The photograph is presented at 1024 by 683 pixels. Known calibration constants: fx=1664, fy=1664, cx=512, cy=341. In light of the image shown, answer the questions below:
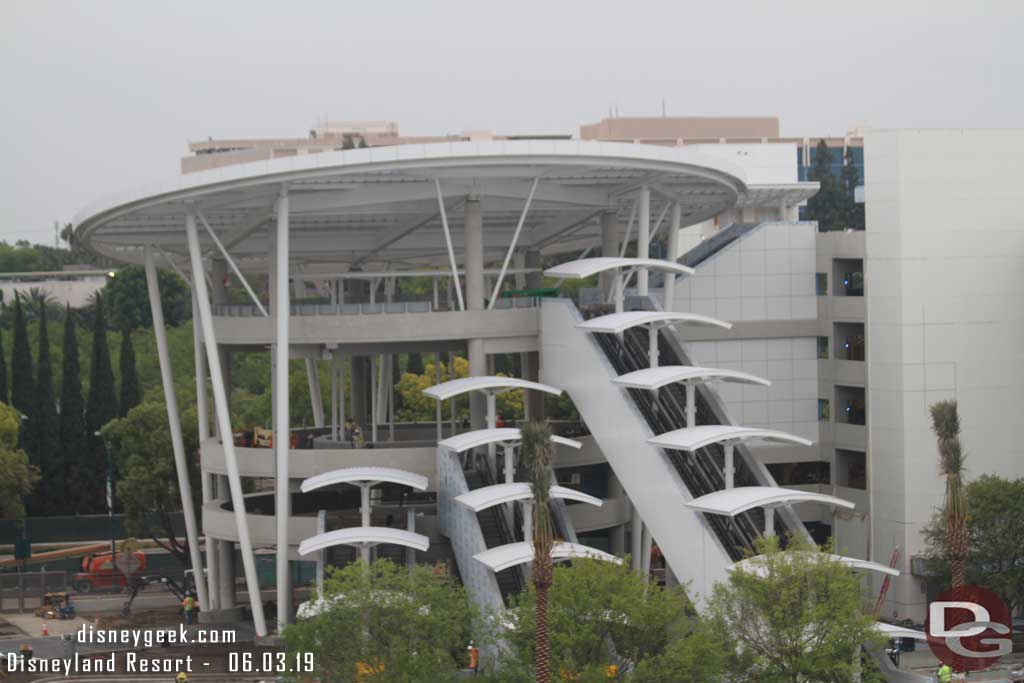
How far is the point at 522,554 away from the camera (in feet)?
174

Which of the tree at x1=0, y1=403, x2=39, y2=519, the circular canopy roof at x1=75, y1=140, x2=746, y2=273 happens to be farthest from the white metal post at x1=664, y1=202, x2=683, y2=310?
the tree at x1=0, y1=403, x2=39, y2=519

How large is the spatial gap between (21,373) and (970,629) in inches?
2512

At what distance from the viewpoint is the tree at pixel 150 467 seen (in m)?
86.4

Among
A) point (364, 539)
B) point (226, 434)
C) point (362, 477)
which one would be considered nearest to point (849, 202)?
point (226, 434)

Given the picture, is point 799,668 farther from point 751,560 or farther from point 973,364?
point 973,364

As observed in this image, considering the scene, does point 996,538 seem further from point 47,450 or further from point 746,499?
point 47,450

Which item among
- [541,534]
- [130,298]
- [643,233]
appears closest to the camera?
[541,534]

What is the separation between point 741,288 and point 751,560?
3507 cm

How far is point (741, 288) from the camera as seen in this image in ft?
261

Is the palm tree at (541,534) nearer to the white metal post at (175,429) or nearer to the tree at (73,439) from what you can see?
the white metal post at (175,429)

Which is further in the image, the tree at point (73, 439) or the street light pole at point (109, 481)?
the tree at point (73, 439)

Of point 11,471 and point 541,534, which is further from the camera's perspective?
point 11,471

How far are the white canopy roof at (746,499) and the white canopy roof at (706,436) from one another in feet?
Result: 5.61

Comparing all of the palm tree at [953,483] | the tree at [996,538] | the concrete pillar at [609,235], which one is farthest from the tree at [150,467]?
the palm tree at [953,483]
